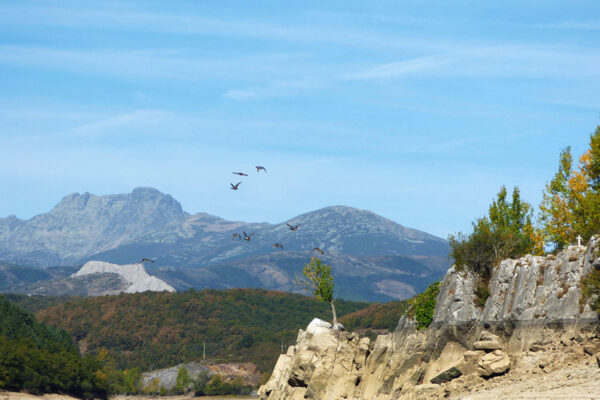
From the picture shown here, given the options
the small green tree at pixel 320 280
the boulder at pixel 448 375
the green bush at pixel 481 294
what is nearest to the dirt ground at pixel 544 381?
the boulder at pixel 448 375

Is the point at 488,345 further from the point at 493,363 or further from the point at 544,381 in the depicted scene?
the point at 544,381

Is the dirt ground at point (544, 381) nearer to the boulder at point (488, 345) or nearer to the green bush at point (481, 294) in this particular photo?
the boulder at point (488, 345)

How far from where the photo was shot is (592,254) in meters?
51.4

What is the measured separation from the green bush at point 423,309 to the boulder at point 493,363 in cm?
1290

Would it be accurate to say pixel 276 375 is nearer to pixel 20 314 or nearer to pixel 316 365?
pixel 316 365

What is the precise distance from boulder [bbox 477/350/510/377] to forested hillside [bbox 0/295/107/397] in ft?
337

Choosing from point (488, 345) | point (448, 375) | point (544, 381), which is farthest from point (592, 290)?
point (448, 375)

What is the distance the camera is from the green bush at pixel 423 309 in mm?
66938

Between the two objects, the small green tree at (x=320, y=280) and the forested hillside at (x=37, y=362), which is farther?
the forested hillside at (x=37, y=362)

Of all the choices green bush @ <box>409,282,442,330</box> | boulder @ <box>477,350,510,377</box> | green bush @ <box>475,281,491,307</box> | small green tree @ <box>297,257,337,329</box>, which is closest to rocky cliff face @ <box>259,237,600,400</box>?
boulder @ <box>477,350,510,377</box>

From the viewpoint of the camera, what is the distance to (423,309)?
2667 inches

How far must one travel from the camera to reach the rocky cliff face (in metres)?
Result: 50.6

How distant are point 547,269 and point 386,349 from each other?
17.4m

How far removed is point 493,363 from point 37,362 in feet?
365
